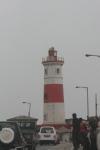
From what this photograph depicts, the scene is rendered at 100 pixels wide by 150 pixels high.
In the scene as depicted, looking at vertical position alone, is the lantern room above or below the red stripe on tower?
above

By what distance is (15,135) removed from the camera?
17.9 meters

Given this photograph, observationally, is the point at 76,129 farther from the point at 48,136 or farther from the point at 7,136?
the point at 48,136

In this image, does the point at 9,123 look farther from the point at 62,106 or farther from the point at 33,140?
the point at 62,106

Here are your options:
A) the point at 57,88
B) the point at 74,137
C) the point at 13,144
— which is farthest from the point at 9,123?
the point at 57,88

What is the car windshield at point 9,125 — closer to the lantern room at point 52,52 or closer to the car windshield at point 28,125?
the car windshield at point 28,125

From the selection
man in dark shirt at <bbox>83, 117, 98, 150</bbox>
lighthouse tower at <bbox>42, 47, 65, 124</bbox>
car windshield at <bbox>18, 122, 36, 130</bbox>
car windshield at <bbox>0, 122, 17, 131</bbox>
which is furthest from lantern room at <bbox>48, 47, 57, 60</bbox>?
man in dark shirt at <bbox>83, 117, 98, 150</bbox>

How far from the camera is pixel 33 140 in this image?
63.5ft

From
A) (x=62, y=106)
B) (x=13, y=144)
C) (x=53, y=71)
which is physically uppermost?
(x=53, y=71)

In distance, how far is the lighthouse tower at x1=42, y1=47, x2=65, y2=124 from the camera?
66.1m

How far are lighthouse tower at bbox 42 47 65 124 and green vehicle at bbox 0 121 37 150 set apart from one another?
4605cm

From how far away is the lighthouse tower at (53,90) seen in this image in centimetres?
6606

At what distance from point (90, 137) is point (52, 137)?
23175mm

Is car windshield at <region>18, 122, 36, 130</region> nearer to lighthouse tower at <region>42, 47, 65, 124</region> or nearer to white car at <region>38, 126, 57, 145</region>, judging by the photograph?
white car at <region>38, 126, 57, 145</region>

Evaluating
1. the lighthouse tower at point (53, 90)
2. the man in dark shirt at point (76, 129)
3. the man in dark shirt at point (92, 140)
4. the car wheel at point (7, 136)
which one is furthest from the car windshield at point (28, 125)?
the lighthouse tower at point (53, 90)
